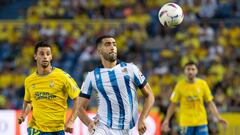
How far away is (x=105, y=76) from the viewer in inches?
356

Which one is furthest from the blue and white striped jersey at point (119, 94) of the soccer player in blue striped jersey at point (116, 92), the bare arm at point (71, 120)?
the bare arm at point (71, 120)

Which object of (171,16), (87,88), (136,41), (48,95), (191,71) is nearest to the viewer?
(87,88)

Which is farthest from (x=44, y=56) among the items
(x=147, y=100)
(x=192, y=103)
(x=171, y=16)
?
(x=192, y=103)

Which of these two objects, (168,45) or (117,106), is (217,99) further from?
(117,106)

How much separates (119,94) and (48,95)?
126 centimetres

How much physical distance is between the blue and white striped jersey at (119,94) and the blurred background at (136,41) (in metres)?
9.49

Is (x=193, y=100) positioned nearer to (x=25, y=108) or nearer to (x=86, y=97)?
(x=25, y=108)

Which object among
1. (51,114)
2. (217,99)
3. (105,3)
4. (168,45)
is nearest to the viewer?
(51,114)

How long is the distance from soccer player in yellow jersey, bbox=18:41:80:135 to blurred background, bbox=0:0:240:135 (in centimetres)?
889

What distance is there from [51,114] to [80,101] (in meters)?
0.67

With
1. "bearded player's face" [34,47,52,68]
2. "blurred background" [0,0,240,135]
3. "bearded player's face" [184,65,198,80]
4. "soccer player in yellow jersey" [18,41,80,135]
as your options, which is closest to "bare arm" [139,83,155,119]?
"soccer player in yellow jersey" [18,41,80,135]

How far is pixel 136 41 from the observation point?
72.7 ft

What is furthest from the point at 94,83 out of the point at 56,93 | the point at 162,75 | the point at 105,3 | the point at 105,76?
the point at 105,3

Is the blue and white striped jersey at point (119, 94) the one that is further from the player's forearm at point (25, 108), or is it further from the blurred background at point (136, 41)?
the blurred background at point (136, 41)
